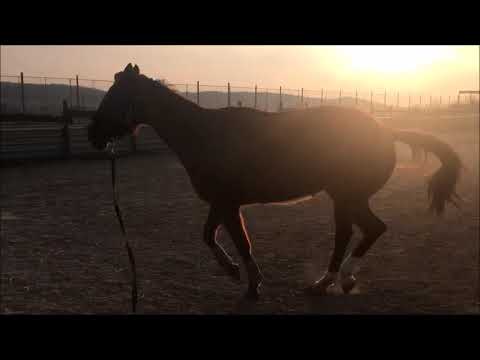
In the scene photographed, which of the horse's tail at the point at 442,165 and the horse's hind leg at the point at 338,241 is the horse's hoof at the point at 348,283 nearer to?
the horse's hind leg at the point at 338,241

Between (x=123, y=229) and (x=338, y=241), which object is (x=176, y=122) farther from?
(x=338, y=241)

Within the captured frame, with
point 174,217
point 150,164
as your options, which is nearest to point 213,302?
point 174,217

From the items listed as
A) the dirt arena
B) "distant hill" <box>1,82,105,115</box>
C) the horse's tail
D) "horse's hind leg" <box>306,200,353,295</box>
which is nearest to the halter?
"horse's hind leg" <box>306,200,353,295</box>

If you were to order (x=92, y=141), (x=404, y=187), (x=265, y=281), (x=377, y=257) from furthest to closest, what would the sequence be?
(x=404, y=187) < (x=377, y=257) < (x=265, y=281) < (x=92, y=141)

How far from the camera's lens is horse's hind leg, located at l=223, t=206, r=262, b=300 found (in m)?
2.38

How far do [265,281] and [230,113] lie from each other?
319cm

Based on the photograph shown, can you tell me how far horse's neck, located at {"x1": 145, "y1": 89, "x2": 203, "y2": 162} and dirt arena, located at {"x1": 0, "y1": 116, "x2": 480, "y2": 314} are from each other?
1.35 metres

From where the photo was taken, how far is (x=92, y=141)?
171 centimetres

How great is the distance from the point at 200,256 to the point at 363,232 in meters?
3.88

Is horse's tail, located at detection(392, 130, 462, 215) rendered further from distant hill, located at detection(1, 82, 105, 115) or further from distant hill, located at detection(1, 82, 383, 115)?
distant hill, located at detection(1, 82, 105, 115)

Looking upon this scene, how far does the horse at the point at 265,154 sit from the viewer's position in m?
1.83

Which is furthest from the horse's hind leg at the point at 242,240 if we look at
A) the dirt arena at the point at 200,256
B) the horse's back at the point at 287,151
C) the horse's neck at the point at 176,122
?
the dirt arena at the point at 200,256
